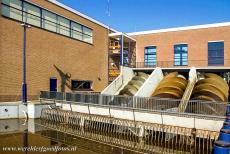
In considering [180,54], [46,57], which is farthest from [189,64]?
[46,57]

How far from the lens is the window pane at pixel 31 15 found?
2578 centimetres

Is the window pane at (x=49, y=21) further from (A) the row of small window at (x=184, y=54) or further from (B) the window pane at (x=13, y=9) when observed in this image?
(A) the row of small window at (x=184, y=54)

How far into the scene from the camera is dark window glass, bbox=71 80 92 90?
32312mm

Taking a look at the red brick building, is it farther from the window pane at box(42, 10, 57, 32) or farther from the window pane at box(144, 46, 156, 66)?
the window pane at box(42, 10, 57, 32)

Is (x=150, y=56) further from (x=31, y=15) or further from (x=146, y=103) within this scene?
(x=146, y=103)

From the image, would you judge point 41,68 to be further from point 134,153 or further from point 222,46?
point 222,46

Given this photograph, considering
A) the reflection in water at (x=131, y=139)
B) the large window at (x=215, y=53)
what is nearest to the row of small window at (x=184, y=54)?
the large window at (x=215, y=53)

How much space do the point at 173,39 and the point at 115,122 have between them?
22.6 metres

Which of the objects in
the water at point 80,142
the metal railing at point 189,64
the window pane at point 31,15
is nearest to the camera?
the water at point 80,142

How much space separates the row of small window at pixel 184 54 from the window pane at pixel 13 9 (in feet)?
65.8

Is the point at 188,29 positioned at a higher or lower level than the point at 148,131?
higher

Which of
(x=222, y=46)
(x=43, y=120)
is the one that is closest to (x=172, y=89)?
(x=43, y=120)

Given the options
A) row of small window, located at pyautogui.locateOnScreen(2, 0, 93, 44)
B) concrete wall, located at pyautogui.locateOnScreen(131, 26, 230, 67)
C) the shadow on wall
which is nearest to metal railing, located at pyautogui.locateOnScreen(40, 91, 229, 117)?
the shadow on wall

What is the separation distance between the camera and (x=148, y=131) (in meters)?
17.6
